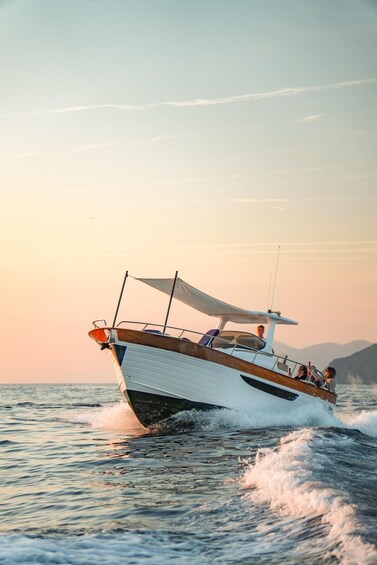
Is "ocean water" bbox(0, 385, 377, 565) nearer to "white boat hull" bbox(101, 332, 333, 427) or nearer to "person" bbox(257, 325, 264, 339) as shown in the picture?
"white boat hull" bbox(101, 332, 333, 427)

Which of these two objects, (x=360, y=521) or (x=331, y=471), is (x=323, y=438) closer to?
(x=331, y=471)

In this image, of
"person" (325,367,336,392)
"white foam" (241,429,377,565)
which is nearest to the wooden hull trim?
"white foam" (241,429,377,565)

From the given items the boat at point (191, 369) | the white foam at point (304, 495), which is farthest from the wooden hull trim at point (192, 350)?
the white foam at point (304, 495)

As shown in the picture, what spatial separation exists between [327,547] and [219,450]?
6923 mm

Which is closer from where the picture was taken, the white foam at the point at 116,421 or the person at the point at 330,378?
the white foam at the point at 116,421

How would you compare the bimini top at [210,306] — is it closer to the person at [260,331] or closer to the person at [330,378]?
the person at [260,331]

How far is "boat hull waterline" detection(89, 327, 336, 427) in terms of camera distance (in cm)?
1623

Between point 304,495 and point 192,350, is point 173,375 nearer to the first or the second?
point 192,350

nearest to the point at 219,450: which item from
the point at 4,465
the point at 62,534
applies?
the point at 4,465

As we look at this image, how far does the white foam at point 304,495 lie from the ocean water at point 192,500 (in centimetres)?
2

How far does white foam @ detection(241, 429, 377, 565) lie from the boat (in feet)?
15.6

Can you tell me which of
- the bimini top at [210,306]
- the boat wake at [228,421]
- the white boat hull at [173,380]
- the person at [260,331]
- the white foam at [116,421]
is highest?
the bimini top at [210,306]

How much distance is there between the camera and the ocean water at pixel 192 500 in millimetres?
6109

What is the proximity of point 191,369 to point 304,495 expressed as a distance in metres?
8.79
